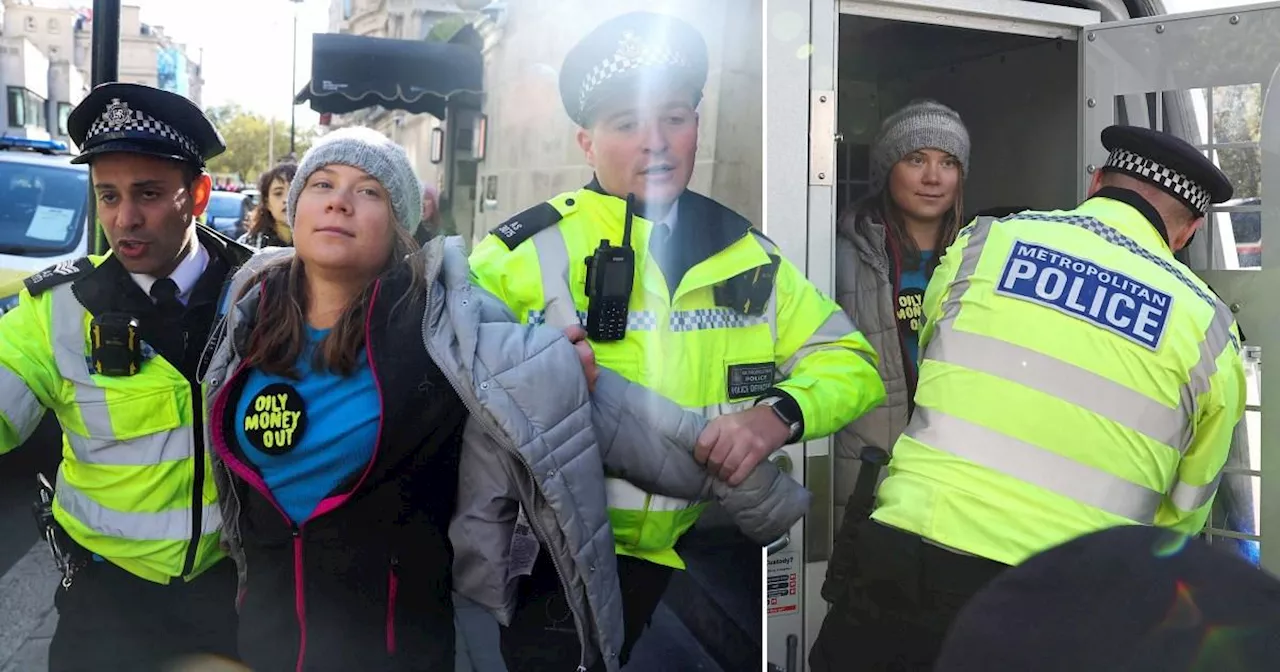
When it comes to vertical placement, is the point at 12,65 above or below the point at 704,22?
above

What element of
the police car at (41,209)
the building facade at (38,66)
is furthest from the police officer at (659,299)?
the building facade at (38,66)

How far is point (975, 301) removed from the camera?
1957 millimetres

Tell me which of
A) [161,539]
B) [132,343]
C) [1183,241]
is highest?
[1183,241]

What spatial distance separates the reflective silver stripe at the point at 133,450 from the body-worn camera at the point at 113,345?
13cm

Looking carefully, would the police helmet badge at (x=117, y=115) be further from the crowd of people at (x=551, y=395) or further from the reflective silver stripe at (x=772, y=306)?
the reflective silver stripe at (x=772, y=306)

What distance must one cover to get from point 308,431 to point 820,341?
1.02 meters

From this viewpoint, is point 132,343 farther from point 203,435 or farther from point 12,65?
point 12,65

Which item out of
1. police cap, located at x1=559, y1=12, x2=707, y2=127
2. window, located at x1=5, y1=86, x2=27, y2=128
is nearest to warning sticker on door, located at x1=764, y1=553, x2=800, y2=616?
police cap, located at x1=559, y1=12, x2=707, y2=127

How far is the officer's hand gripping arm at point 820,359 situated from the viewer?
77.2 inches

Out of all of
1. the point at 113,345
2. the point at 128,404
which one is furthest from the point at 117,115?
the point at 128,404

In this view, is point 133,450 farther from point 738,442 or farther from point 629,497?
point 738,442

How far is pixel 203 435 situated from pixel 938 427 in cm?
140

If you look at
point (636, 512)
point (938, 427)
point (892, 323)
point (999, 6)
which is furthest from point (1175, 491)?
point (999, 6)

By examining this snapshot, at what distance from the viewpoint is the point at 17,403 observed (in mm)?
1819
